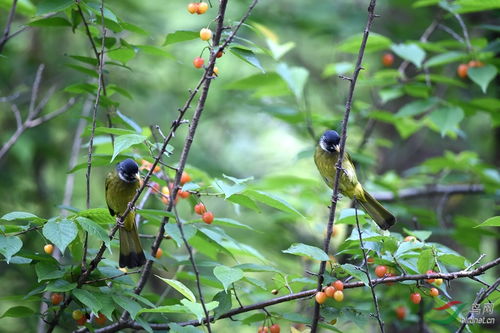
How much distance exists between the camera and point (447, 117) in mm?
4902

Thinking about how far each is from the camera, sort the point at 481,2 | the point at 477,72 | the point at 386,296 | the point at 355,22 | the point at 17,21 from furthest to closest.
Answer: the point at 17,21 → the point at 355,22 → the point at 386,296 → the point at 477,72 → the point at 481,2

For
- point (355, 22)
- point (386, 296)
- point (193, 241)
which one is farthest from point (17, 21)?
point (386, 296)

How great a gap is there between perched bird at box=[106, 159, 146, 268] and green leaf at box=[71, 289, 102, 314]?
1.47ft

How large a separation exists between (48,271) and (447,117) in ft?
11.1

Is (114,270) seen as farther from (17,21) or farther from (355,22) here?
(17,21)

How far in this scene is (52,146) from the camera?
24.4ft

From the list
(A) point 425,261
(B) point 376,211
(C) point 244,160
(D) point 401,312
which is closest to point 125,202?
(B) point 376,211

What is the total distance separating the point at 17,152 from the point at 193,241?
3531 millimetres

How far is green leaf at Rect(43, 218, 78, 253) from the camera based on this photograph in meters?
2.72

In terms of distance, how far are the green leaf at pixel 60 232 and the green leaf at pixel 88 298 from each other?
0.31 meters

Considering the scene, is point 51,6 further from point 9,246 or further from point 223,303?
point 223,303

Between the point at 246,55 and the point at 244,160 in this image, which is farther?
the point at 244,160

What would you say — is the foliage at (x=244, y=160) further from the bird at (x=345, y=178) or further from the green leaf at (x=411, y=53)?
the bird at (x=345, y=178)

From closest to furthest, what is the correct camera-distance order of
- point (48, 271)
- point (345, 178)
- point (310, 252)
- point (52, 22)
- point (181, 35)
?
point (310, 252)
point (48, 271)
point (181, 35)
point (52, 22)
point (345, 178)
